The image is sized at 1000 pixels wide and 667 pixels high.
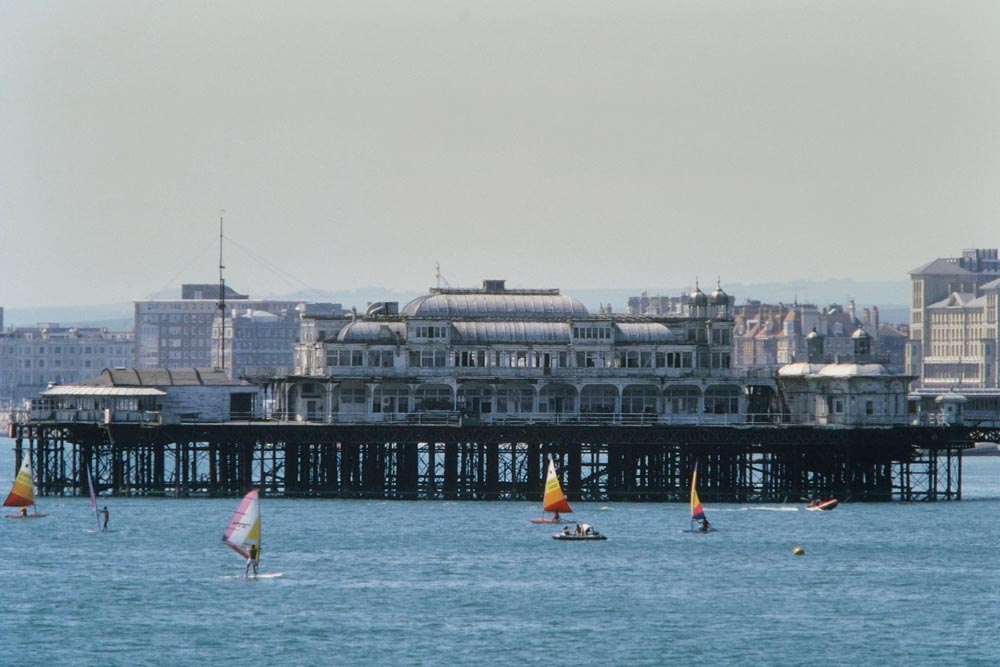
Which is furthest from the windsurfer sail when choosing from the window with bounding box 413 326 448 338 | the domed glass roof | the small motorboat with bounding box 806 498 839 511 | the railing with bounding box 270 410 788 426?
the domed glass roof

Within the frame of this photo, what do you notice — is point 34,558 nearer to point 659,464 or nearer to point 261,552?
point 261,552

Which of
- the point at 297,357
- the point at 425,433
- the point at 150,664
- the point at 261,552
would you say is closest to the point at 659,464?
the point at 425,433

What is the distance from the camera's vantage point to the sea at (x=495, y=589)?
270 ft

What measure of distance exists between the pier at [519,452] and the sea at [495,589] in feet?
17.6

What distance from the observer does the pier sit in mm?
136000

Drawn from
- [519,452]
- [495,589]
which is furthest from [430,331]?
[495,589]

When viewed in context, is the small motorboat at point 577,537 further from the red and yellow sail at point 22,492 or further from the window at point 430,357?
the window at point 430,357

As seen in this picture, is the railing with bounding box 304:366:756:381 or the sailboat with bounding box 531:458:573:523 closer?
the sailboat with bounding box 531:458:573:523

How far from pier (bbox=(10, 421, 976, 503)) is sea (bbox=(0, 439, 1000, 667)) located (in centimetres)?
535

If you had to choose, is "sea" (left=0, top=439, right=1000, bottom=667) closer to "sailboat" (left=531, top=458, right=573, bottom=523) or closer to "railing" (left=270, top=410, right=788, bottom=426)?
"sailboat" (left=531, top=458, right=573, bottom=523)

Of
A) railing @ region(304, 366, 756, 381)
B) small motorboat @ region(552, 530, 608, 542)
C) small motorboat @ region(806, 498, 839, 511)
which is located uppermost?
railing @ region(304, 366, 756, 381)

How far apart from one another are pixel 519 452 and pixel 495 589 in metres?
45.1

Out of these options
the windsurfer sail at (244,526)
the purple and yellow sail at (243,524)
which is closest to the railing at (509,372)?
the windsurfer sail at (244,526)

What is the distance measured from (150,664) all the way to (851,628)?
2554cm
